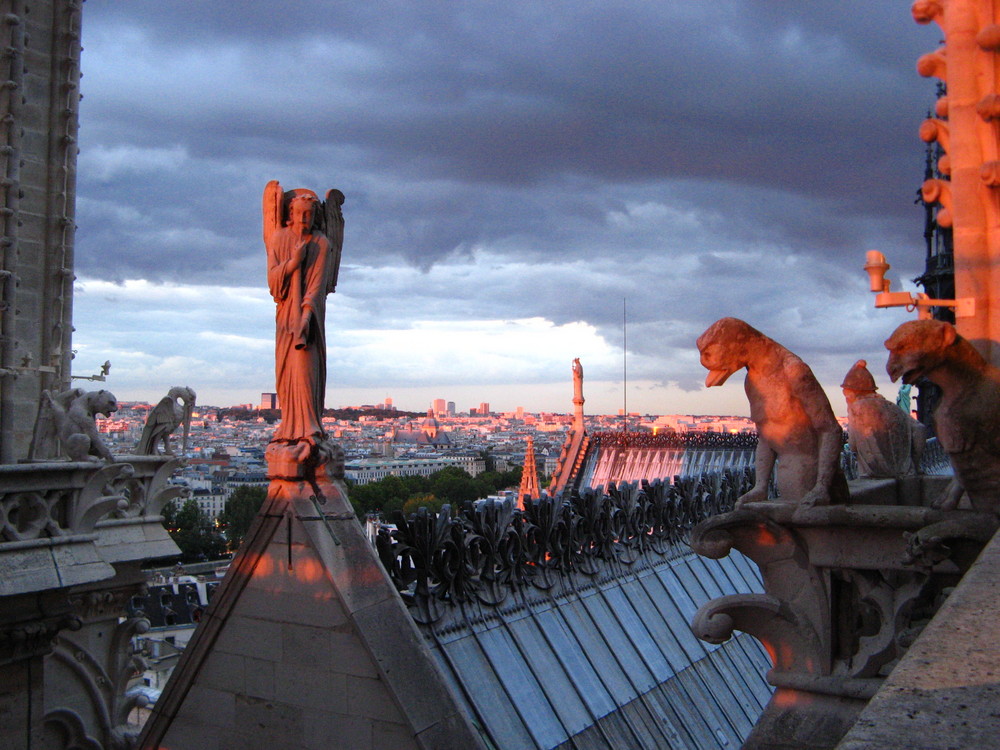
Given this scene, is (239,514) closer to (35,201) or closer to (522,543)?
(35,201)

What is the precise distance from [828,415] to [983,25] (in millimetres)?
3516

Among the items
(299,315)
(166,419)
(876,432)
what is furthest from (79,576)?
(876,432)

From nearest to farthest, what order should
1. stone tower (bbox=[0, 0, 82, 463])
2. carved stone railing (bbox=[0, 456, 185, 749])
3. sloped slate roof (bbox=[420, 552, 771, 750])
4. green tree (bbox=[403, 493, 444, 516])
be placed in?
1. sloped slate roof (bbox=[420, 552, 771, 750])
2. carved stone railing (bbox=[0, 456, 185, 749])
3. stone tower (bbox=[0, 0, 82, 463])
4. green tree (bbox=[403, 493, 444, 516])

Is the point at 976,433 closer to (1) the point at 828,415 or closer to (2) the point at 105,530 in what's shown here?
(1) the point at 828,415

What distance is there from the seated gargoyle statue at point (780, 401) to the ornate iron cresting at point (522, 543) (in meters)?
2.88

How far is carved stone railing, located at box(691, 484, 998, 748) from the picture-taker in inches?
185

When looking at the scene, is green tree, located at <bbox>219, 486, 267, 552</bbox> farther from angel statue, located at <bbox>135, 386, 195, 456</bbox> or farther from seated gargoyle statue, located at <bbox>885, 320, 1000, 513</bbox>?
seated gargoyle statue, located at <bbox>885, 320, 1000, 513</bbox>

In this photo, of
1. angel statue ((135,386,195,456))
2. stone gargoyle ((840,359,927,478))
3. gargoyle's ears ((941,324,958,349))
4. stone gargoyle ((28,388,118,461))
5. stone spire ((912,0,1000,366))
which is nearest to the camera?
gargoyle's ears ((941,324,958,349))

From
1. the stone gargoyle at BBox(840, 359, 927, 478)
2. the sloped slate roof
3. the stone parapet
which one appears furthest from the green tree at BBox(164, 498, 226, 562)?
the stone parapet

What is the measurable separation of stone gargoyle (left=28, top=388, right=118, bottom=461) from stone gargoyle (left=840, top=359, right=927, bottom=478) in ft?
24.8

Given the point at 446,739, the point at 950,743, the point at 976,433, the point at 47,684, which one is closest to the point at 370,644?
the point at 446,739

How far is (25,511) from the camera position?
910cm

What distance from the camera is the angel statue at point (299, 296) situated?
292 inches

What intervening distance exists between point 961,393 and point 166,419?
986 cm
